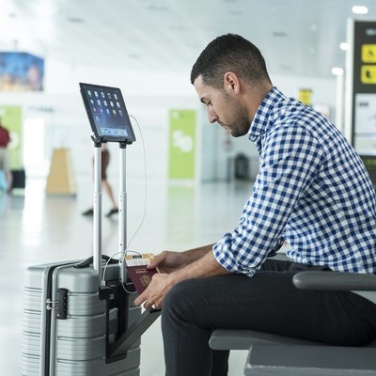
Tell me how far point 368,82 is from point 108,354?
3.82m

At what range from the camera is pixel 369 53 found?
6395 millimetres

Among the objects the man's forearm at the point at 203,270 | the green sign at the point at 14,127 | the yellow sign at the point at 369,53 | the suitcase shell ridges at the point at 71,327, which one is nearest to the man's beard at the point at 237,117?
the man's forearm at the point at 203,270

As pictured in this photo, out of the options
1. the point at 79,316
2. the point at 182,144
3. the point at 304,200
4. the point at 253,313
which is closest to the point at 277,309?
the point at 253,313

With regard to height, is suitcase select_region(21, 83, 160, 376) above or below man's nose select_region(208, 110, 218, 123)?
below

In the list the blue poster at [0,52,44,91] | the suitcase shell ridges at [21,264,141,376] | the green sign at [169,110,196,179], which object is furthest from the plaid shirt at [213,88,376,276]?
the green sign at [169,110,196,179]

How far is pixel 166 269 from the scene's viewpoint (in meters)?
3.12

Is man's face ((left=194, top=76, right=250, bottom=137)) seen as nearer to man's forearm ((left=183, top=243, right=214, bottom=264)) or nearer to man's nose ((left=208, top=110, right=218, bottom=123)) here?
man's nose ((left=208, top=110, right=218, bottom=123))

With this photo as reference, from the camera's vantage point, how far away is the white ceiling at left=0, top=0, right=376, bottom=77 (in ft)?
52.7

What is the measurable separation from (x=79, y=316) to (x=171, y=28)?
655 inches

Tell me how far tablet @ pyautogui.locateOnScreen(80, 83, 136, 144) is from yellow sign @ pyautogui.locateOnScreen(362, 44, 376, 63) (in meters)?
3.34

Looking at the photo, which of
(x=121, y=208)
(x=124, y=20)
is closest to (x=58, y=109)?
(x=124, y=20)

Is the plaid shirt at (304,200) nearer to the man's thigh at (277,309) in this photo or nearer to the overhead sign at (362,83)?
the man's thigh at (277,309)

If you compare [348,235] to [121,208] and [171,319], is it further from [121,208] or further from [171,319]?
[121,208]

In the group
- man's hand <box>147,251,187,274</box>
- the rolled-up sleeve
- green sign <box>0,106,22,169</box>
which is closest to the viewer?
the rolled-up sleeve
